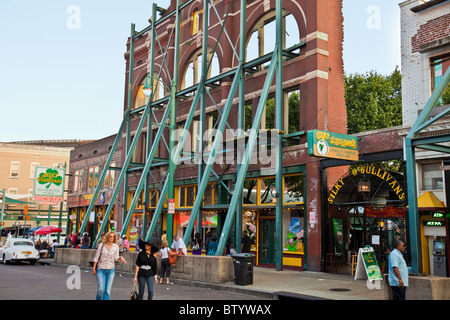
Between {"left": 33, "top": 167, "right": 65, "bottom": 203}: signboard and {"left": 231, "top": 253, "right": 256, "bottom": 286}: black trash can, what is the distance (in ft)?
82.6

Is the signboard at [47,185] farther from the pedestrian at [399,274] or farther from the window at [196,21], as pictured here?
the pedestrian at [399,274]

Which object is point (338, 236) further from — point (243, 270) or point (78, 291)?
point (78, 291)

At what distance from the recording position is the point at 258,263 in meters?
21.5

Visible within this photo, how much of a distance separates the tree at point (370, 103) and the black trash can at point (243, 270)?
18449 mm

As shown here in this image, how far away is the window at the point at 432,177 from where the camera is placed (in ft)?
51.7

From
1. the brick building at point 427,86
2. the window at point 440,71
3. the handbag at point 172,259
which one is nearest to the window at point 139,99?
the handbag at point 172,259

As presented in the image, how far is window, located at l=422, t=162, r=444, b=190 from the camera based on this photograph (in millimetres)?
15746

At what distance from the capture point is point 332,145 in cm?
1681

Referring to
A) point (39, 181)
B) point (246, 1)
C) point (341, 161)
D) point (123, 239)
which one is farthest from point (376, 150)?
point (39, 181)

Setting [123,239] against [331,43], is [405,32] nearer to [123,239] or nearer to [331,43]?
[331,43]

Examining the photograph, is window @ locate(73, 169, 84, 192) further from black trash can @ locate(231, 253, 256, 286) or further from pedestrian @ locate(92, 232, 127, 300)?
pedestrian @ locate(92, 232, 127, 300)

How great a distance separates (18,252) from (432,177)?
2106 cm

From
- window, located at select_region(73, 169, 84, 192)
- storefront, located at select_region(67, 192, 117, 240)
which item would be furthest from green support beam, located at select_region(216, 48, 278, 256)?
window, located at select_region(73, 169, 84, 192)

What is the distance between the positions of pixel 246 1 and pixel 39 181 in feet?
71.0
